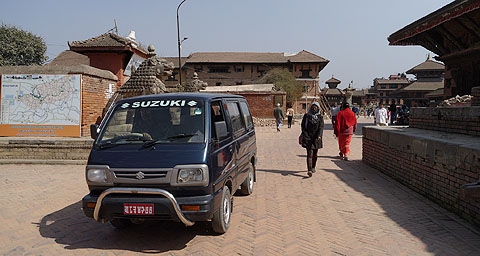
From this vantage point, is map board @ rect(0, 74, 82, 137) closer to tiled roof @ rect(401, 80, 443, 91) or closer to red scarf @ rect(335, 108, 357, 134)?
red scarf @ rect(335, 108, 357, 134)

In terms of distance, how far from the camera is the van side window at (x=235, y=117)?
550cm

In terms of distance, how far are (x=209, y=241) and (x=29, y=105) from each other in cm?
954

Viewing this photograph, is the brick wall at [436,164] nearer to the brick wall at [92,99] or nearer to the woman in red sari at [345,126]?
the woman in red sari at [345,126]

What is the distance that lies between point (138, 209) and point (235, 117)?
7.93 feet

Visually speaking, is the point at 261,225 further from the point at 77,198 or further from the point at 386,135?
the point at 386,135

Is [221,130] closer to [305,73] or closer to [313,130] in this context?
[313,130]

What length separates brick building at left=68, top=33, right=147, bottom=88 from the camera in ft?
57.7

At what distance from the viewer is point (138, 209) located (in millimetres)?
3939

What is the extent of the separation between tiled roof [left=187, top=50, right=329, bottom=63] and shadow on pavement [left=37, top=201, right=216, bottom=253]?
1981 inches

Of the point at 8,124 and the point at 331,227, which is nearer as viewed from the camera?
the point at 331,227

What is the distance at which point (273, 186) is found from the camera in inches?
293

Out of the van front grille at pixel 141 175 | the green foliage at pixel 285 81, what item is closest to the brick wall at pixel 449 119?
the van front grille at pixel 141 175

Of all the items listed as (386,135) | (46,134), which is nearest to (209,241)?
(386,135)

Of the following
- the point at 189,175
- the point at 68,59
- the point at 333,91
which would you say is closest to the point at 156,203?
the point at 189,175
